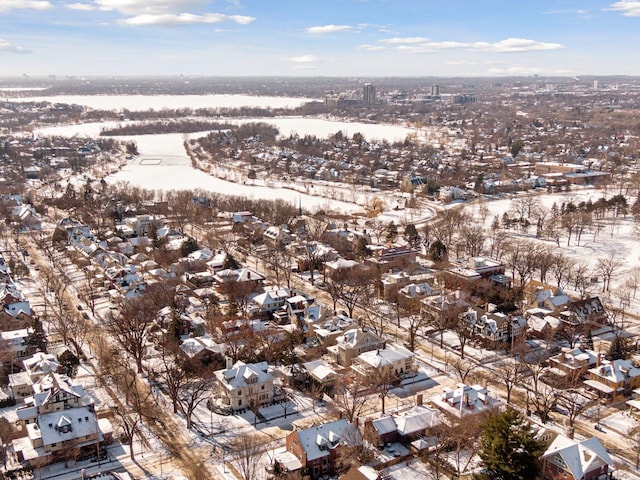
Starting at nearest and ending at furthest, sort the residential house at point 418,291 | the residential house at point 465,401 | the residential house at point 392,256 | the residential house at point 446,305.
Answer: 1. the residential house at point 465,401
2. the residential house at point 446,305
3. the residential house at point 418,291
4. the residential house at point 392,256

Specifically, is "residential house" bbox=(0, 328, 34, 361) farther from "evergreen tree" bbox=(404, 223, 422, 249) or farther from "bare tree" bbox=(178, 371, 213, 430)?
"evergreen tree" bbox=(404, 223, 422, 249)

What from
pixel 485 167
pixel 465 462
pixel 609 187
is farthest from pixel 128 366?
pixel 485 167

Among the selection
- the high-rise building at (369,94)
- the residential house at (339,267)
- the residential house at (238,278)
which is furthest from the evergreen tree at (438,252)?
the high-rise building at (369,94)

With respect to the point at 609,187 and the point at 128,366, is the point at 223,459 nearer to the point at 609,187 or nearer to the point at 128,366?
the point at 128,366

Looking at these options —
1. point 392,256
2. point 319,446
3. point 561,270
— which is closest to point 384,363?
point 319,446

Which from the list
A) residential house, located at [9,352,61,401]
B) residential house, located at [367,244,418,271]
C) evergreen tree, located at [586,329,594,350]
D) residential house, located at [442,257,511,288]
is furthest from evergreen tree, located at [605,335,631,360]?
residential house, located at [9,352,61,401]

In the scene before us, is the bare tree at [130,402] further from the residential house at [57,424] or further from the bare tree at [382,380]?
the bare tree at [382,380]
